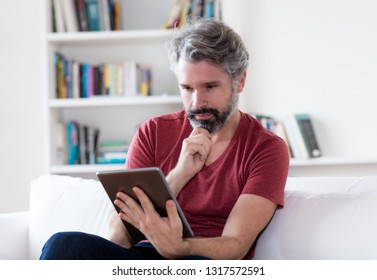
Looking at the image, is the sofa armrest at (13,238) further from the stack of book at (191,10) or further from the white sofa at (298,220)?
the stack of book at (191,10)

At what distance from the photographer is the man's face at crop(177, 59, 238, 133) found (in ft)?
6.14

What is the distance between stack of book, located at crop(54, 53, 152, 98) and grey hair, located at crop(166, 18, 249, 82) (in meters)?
1.67

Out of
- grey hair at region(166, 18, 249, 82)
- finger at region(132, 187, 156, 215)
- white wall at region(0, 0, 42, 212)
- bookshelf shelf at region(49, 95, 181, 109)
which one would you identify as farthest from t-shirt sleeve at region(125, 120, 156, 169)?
white wall at region(0, 0, 42, 212)

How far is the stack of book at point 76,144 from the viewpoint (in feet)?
12.0

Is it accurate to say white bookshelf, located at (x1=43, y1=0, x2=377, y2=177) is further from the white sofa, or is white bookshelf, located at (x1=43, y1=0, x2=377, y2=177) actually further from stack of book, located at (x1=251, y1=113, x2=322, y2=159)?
the white sofa

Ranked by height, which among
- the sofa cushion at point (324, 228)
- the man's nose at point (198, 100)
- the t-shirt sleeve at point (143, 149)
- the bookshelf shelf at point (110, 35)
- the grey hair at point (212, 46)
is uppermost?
the grey hair at point (212, 46)

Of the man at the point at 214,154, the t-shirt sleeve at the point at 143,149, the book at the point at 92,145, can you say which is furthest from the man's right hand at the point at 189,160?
the book at the point at 92,145

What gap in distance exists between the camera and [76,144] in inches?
145

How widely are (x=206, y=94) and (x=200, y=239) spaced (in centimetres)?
45

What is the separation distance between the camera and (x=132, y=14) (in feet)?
12.3

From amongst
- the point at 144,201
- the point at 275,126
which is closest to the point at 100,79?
the point at 275,126

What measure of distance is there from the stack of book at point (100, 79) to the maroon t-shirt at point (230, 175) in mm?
1667

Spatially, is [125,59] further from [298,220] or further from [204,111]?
[298,220]

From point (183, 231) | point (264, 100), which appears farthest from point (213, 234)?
point (264, 100)
